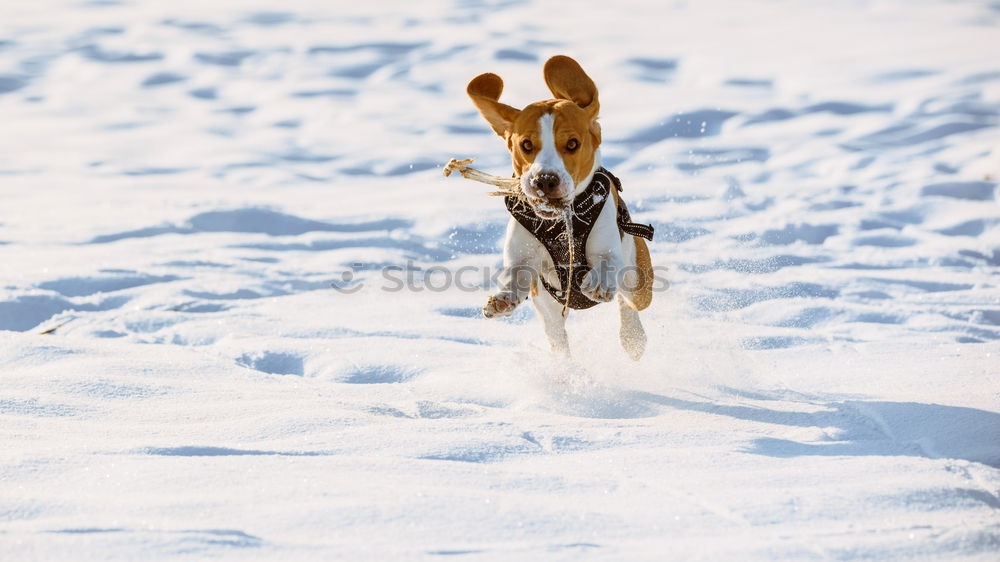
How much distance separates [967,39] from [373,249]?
797 centimetres

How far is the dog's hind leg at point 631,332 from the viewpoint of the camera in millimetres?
3725

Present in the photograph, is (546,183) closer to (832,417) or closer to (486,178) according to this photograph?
(486,178)

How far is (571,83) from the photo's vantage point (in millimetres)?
3432

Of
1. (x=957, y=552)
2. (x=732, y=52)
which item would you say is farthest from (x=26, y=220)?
(x=732, y=52)

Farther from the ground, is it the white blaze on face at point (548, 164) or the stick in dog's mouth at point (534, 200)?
the white blaze on face at point (548, 164)

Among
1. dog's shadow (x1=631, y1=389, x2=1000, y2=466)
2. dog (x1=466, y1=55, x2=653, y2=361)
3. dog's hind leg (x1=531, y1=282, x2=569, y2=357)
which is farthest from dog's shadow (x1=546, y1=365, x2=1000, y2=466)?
dog (x1=466, y1=55, x2=653, y2=361)

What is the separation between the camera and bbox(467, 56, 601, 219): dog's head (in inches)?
→ 125

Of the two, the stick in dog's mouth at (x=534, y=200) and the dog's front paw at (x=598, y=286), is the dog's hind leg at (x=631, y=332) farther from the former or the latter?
the stick in dog's mouth at (x=534, y=200)

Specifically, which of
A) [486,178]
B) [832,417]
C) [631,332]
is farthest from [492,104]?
[832,417]

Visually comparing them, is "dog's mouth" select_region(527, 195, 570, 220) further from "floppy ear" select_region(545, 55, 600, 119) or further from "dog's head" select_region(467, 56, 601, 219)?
"floppy ear" select_region(545, 55, 600, 119)

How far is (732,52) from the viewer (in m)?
10.9

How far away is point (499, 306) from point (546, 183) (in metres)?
0.44

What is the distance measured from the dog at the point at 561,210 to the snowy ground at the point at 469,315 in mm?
337

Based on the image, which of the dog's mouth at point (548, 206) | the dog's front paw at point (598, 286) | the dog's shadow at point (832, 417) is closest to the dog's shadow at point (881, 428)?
the dog's shadow at point (832, 417)
